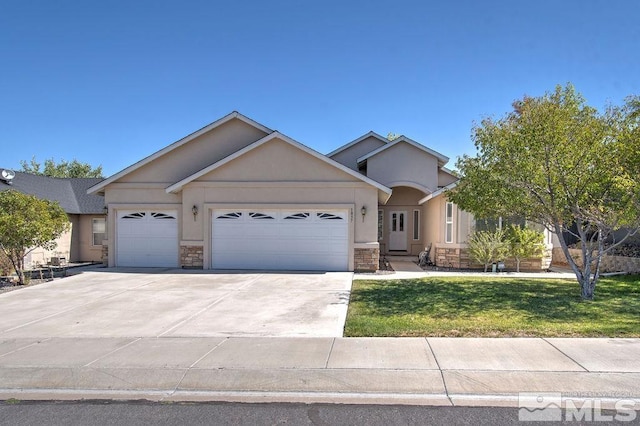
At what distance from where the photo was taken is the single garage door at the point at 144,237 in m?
16.6

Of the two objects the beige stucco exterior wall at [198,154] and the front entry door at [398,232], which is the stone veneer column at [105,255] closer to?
the beige stucco exterior wall at [198,154]

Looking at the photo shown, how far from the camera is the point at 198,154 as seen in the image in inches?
681

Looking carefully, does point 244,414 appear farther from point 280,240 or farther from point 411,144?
point 411,144

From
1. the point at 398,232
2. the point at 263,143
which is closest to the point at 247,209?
the point at 263,143

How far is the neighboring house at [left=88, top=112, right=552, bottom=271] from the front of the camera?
15.4 m

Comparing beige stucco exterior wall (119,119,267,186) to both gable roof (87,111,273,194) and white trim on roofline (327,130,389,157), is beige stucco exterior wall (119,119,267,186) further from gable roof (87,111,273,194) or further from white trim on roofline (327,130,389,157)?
white trim on roofline (327,130,389,157)

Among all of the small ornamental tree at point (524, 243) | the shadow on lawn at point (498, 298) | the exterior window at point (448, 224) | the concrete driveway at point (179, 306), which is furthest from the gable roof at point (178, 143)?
the small ornamental tree at point (524, 243)

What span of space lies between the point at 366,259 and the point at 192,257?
6.66 meters

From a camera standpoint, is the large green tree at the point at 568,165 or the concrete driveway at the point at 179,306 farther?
the large green tree at the point at 568,165

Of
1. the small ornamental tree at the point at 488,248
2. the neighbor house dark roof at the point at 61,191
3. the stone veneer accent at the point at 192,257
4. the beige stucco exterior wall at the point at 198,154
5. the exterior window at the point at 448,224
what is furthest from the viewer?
the neighbor house dark roof at the point at 61,191

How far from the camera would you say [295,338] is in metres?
7.02

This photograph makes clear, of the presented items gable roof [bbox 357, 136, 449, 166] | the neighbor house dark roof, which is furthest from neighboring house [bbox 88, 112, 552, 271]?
the neighbor house dark roof

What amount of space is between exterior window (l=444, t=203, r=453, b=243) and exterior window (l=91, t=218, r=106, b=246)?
16.4 m

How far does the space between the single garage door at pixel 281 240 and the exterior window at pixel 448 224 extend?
4142mm
